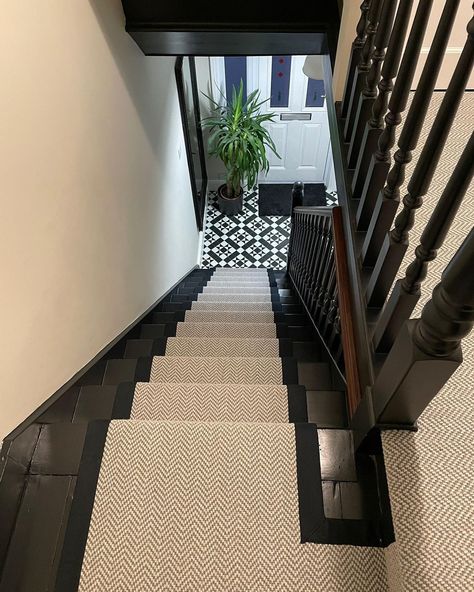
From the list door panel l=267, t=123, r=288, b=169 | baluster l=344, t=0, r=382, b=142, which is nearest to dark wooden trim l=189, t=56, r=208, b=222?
door panel l=267, t=123, r=288, b=169

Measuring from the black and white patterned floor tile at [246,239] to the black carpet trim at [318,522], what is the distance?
3.64 metres

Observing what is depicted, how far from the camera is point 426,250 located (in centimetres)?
83

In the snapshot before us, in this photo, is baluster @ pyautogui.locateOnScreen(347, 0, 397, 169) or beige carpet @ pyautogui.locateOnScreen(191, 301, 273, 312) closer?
baluster @ pyautogui.locateOnScreen(347, 0, 397, 169)

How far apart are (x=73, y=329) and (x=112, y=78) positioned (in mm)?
1068

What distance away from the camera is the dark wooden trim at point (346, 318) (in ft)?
4.05

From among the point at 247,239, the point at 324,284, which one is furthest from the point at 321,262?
the point at 247,239

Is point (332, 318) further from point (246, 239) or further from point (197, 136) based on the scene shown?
point (197, 136)

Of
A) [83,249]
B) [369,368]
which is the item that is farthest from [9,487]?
[369,368]

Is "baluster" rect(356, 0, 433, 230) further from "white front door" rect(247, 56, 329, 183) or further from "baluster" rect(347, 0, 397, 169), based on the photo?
"white front door" rect(247, 56, 329, 183)

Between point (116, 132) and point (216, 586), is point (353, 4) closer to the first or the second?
point (116, 132)

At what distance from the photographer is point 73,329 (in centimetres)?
161

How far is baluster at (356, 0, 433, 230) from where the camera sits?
943 mm

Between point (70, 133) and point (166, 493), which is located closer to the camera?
point (166, 493)

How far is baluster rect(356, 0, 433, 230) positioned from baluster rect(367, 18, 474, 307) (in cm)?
21
